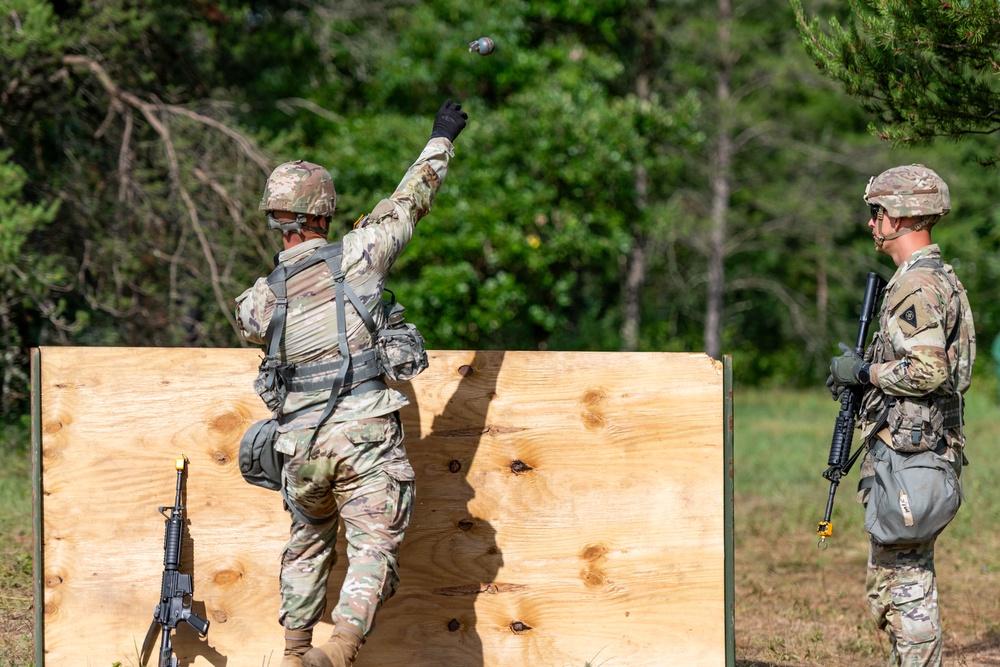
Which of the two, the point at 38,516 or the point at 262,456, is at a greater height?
the point at 262,456

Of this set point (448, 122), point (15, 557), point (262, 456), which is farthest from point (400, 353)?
point (15, 557)

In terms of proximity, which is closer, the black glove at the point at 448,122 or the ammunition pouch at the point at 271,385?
the ammunition pouch at the point at 271,385

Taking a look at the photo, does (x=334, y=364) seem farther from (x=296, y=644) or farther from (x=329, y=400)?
(x=296, y=644)

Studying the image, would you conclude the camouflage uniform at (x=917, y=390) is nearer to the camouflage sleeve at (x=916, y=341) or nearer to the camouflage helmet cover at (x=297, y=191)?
the camouflage sleeve at (x=916, y=341)

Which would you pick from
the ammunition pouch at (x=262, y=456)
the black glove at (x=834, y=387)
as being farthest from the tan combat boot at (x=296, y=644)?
the black glove at (x=834, y=387)

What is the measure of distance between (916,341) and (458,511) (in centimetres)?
199

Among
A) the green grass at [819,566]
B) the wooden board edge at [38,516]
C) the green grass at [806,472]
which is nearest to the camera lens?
the wooden board edge at [38,516]

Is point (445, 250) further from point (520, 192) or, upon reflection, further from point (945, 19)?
point (945, 19)

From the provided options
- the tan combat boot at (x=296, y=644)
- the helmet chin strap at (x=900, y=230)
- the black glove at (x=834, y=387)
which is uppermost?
the helmet chin strap at (x=900, y=230)

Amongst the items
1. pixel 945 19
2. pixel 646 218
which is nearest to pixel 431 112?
pixel 646 218

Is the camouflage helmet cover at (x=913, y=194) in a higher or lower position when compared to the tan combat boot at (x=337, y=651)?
higher

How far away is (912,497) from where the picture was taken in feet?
13.3

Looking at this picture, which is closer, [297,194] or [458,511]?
[297,194]

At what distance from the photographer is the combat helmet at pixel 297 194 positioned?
13.6ft
